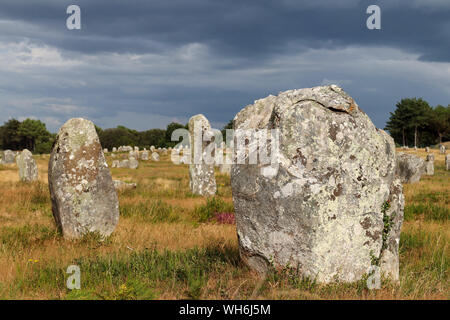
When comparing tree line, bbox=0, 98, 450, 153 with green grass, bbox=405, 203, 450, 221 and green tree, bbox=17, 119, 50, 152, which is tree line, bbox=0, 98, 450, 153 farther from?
green grass, bbox=405, 203, 450, 221

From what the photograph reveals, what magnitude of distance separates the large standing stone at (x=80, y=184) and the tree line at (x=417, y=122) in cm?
7842

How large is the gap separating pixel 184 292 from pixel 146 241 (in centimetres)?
419

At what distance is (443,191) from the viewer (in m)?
19.7

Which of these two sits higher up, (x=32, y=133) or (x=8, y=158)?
(x=32, y=133)

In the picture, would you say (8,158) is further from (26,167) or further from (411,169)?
(411,169)

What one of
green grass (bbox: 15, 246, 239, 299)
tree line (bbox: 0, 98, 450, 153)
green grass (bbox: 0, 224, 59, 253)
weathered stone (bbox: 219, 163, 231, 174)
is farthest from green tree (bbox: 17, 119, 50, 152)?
green grass (bbox: 15, 246, 239, 299)

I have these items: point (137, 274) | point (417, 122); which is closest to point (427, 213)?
point (137, 274)

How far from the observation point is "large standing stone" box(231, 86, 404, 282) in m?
5.24

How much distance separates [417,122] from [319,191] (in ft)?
276

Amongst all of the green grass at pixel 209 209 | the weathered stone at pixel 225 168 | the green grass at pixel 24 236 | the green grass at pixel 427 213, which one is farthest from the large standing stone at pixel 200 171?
the weathered stone at pixel 225 168

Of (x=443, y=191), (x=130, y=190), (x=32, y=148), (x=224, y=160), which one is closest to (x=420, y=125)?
(x=224, y=160)

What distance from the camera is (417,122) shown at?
268 feet

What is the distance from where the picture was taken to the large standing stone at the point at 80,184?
9.82 metres
